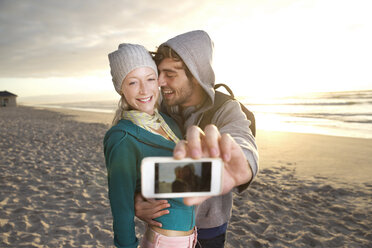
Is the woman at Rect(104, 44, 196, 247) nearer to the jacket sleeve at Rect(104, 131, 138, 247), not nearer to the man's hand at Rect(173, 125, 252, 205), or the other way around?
the jacket sleeve at Rect(104, 131, 138, 247)

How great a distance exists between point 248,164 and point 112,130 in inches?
35.8

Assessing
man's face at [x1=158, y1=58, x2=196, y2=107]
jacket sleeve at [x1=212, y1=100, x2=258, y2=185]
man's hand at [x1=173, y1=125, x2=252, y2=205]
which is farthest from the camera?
man's face at [x1=158, y1=58, x2=196, y2=107]

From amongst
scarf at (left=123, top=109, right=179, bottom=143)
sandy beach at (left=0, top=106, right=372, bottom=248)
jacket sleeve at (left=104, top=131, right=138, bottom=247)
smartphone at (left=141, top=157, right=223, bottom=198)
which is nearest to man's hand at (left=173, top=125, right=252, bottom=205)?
smartphone at (left=141, top=157, right=223, bottom=198)

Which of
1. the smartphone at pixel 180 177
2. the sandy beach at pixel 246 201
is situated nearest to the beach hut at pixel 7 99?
the sandy beach at pixel 246 201

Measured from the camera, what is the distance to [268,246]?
431cm

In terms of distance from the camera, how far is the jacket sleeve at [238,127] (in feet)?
4.40

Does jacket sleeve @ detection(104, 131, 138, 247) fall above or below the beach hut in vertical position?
below

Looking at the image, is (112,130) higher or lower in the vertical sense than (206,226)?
higher

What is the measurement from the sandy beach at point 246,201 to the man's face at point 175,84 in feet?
10.9

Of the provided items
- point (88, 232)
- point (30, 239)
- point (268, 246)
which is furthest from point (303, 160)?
point (30, 239)

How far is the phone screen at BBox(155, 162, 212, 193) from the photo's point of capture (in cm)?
108

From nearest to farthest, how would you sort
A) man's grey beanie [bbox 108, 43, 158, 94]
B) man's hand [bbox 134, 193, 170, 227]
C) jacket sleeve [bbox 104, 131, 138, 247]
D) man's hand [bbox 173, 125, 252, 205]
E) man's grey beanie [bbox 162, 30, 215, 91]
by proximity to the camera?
man's hand [bbox 173, 125, 252, 205]
jacket sleeve [bbox 104, 131, 138, 247]
man's hand [bbox 134, 193, 170, 227]
man's grey beanie [bbox 108, 43, 158, 94]
man's grey beanie [bbox 162, 30, 215, 91]

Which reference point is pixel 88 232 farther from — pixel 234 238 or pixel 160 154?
pixel 160 154

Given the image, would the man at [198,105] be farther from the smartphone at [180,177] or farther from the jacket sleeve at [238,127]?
the smartphone at [180,177]
